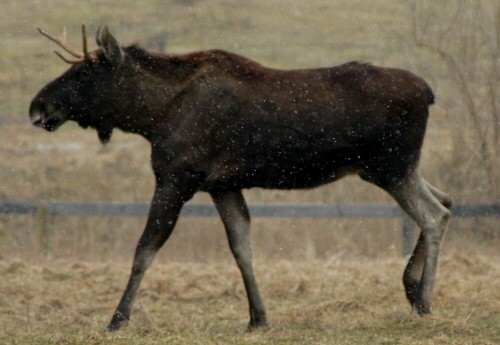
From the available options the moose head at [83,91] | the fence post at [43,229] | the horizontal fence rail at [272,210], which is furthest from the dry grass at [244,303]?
the moose head at [83,91]

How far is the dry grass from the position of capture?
9.46 meters

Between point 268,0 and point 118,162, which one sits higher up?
point 118,162

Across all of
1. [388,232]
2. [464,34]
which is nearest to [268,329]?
[388,232]

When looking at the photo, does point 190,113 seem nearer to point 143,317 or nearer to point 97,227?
point 143,317

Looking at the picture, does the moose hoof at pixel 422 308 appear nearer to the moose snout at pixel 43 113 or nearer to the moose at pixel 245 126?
the moose at pixel 245 126

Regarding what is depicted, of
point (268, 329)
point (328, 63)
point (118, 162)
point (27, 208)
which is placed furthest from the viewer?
point (328, 63)

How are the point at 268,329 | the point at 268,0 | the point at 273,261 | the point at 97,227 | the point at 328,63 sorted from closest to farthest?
the point at 268,329 < the point at 273,261 < the point at 97,227 < the point at 328,63 < the point at 268,0

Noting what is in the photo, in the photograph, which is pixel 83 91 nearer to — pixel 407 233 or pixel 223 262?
pixel 223 262

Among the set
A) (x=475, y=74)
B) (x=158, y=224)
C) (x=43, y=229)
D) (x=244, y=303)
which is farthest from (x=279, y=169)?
(x=475, y=74)

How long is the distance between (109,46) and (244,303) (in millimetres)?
3132

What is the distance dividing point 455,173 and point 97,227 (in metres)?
5.27

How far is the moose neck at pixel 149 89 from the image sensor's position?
35.4 ft

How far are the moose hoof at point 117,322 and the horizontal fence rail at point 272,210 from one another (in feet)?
16.8

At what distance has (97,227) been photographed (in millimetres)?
17656
